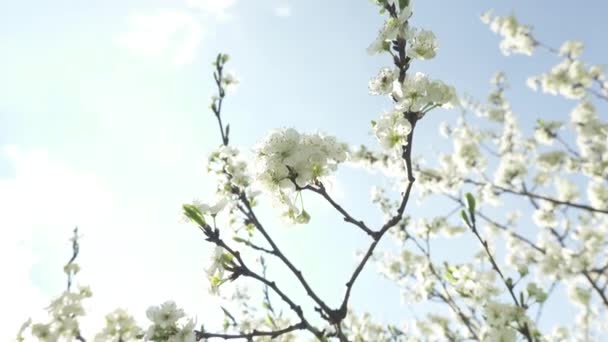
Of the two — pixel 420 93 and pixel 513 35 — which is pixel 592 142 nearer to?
pixel 513 35

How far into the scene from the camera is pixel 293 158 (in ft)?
6.54

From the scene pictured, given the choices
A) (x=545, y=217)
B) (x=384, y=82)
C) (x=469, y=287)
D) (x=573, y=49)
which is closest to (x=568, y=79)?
(x=573, y=49)

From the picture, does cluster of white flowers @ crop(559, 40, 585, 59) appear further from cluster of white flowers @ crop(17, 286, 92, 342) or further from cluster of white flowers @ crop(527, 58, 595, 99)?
cluster of white flowers @ crop(17, 286, 92, 342)

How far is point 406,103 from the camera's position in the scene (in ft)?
6.30

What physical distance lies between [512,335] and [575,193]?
6.78 m

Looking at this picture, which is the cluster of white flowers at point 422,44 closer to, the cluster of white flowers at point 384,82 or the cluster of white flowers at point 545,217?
the cluster of white flowers at point 384,82

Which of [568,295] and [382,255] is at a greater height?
[382,255]

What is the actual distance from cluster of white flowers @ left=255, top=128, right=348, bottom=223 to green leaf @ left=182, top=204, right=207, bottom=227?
36 cm

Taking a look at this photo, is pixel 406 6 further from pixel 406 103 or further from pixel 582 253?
pixel 582 253

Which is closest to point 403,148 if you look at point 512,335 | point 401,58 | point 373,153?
point 401,58

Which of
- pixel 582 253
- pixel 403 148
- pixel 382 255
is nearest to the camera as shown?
pixel 403 148

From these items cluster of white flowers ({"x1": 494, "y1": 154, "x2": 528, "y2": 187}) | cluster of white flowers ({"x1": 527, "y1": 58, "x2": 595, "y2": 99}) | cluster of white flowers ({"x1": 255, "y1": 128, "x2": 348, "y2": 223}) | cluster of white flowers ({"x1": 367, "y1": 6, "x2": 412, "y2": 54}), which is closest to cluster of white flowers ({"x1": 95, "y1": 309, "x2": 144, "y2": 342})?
cluster of white flowers ({"x1": 255, "y1": 128, "x2": 348, "y2": 223})

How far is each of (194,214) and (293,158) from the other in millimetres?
582

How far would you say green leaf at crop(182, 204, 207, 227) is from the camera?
217 centimetres
